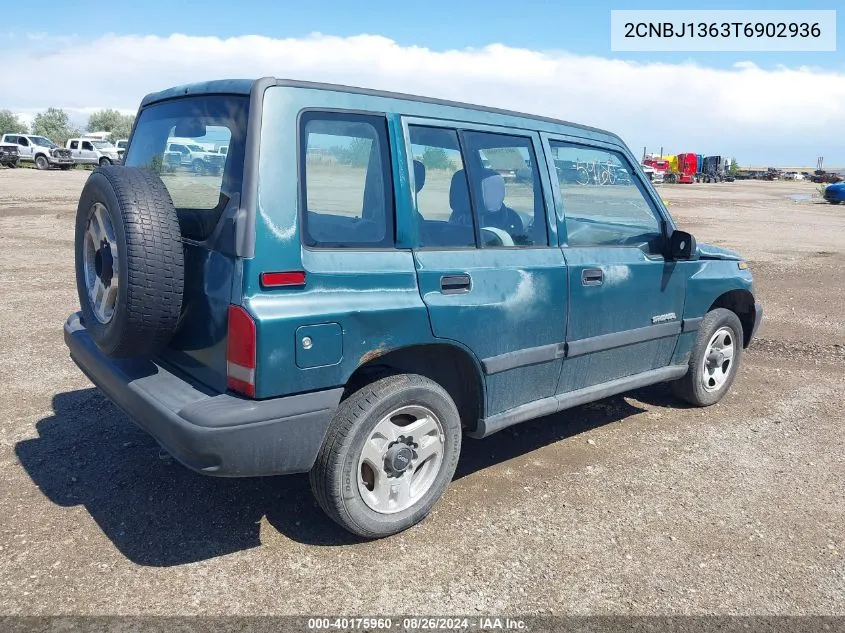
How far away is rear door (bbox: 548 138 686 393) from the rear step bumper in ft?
5.45

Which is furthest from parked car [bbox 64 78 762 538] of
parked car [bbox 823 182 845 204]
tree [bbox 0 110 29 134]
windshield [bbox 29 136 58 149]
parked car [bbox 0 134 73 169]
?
tree [bbox 0 110 29 134]

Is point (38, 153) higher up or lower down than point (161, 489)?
higher up

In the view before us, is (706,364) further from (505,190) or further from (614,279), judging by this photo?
(505,190)

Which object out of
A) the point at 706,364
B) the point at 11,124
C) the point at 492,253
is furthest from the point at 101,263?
the point at 11,124

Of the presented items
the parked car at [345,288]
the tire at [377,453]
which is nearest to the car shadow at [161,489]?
the tire at [377,453]

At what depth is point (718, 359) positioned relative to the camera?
524 cm

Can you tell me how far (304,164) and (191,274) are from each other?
683 mm

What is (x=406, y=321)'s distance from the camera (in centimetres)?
313

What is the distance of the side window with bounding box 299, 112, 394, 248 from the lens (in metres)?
2.96

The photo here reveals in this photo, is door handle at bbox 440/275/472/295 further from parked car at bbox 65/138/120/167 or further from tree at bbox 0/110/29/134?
tree at bbox 0/110/29/134

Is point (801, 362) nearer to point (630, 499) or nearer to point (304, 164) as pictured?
point (630, 499)

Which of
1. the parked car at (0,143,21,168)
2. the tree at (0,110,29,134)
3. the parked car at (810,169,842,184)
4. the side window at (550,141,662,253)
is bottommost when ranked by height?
the side window at (550,141,662,253)

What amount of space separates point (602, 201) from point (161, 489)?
3006mm

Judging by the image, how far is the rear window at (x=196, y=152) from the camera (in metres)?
2.94
